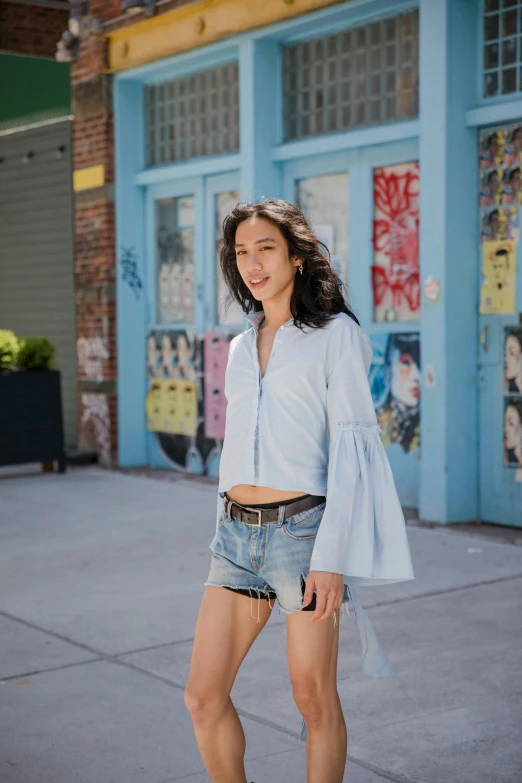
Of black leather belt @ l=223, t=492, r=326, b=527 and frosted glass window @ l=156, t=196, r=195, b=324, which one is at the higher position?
frosted glass window @ l=156, t=196, r=195, b=324

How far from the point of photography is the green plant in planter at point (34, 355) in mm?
11102

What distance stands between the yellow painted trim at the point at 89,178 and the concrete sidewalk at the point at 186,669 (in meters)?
4.65

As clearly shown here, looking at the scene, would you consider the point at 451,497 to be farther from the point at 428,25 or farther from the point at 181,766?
the point at 181,766

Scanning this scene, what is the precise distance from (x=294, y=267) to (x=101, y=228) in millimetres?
8495

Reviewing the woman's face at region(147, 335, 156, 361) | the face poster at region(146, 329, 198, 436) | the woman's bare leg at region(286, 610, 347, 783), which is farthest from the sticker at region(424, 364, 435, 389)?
the woman's bare leg at region(286, 610, 347, 783)

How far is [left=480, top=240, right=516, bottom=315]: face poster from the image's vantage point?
784 cm

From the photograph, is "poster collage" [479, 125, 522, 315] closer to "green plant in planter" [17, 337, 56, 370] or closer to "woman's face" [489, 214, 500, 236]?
"woman's face" [489, 214, 500, 236]

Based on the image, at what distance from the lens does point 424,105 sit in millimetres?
8031

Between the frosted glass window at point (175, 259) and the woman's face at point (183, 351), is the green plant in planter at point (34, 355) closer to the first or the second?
the frosted glass window at point (175, 259)

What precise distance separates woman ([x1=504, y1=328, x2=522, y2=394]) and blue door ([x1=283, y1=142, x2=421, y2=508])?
84cm

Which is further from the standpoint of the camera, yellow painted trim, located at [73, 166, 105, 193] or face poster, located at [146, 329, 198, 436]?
yellow painted trim, located at [73, 166, 105, 193]

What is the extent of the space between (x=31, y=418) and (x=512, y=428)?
5133 millimetres

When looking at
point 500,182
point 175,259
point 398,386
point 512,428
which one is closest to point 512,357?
point 512,428

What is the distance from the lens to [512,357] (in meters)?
7.88
